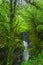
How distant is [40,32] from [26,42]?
1.40 meters

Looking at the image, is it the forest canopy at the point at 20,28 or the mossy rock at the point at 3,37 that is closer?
the forest canopy at the point at 20,28

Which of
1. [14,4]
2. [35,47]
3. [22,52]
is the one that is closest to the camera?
[14,4]

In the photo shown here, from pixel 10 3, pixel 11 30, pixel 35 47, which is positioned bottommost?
pixel 35 47

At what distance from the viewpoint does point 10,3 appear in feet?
34.1

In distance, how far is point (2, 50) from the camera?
44.8ft

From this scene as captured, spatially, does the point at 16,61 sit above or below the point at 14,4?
below

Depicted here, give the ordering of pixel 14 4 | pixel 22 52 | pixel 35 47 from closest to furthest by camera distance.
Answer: pixel 14 4 < pixel 35 47 < pixel 22 52

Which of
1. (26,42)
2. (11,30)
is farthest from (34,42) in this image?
(11,30)

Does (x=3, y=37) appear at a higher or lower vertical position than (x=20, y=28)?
lower

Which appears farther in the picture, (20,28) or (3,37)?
(3,37)

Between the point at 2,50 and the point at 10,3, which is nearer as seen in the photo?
the point at 10,3

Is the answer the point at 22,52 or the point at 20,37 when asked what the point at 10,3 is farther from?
the point at 22,52

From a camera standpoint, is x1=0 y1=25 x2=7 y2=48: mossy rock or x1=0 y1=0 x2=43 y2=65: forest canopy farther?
x1=0 y1=25 x2=7 y2=48: mossy rock

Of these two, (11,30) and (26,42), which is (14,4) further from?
(26,42)
